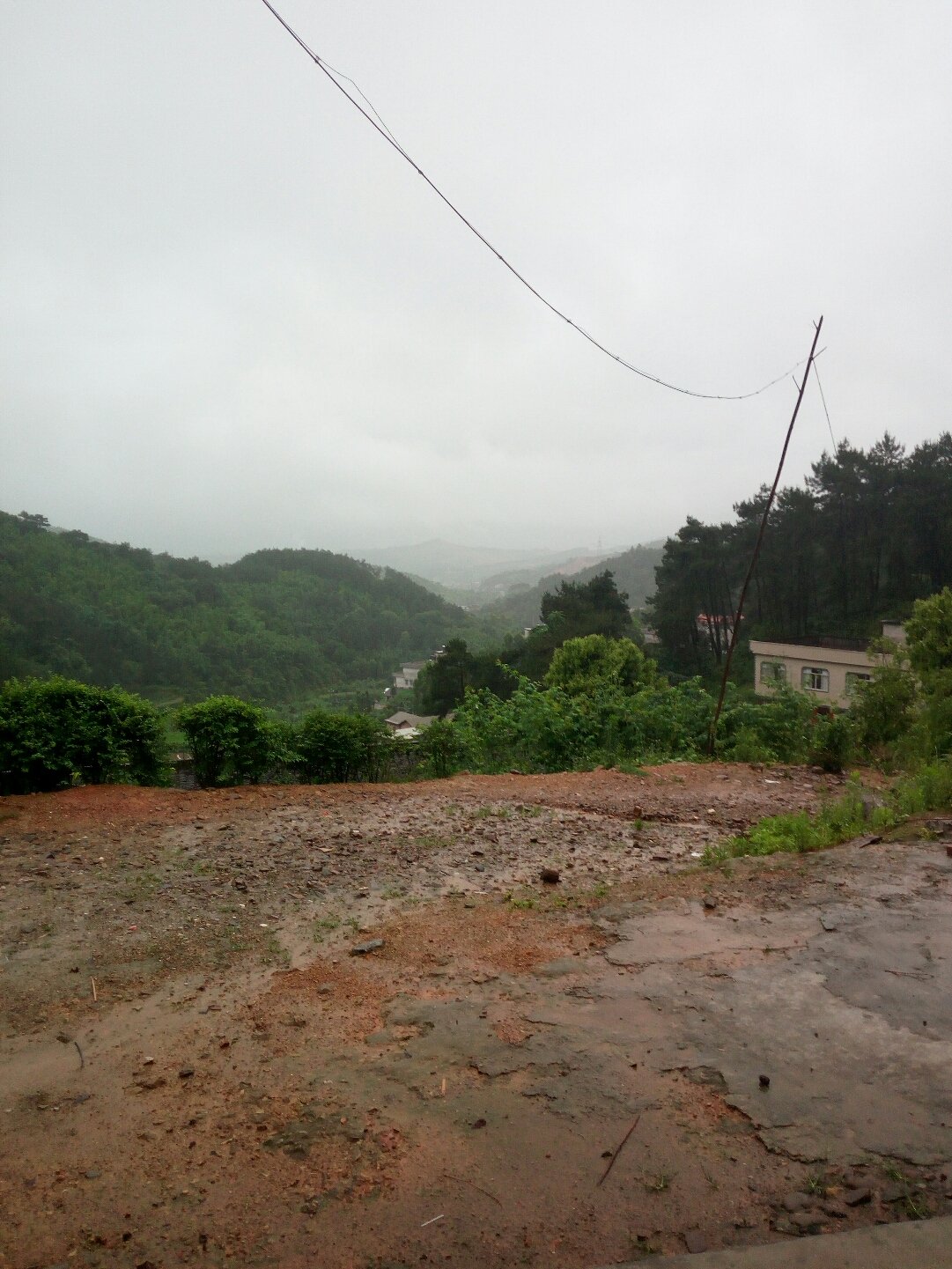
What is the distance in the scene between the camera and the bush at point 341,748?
990cm

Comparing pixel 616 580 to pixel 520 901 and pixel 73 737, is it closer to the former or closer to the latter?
pixel 73 737

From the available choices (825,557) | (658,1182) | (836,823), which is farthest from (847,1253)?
(825,557)

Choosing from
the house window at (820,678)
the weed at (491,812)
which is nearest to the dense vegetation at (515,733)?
the weed at (491,812)

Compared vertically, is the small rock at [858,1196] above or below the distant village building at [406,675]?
above

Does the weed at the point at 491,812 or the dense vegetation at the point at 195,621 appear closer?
the weed at the point at 491,812

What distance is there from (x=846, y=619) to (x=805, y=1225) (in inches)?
1432

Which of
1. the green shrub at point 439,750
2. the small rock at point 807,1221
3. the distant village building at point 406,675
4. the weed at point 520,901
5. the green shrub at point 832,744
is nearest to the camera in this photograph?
the small rock at point 807,1221

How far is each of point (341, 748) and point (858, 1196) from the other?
8.15m

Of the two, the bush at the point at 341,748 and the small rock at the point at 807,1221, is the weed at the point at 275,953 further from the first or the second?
the bush at the point at 341,748

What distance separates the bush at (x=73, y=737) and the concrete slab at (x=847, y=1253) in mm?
7521

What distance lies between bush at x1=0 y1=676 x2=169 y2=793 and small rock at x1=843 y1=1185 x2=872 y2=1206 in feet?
25.4

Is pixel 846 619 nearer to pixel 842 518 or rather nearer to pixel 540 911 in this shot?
pixel 842 518

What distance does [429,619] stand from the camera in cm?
5634

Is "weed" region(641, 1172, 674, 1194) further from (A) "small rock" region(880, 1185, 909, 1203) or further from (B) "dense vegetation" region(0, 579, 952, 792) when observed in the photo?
(B) "dense vegetation" region(0, 579, 952, 792)
